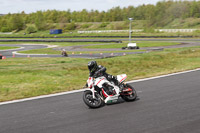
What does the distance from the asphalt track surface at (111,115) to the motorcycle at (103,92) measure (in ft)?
0.76

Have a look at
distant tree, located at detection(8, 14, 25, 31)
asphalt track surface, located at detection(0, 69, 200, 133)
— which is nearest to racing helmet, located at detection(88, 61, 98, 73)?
asphalt track surface, located at detection(0, 69, 200, 133)

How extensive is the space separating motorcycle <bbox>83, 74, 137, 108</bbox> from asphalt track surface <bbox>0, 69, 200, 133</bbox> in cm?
23

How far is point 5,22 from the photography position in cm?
17000

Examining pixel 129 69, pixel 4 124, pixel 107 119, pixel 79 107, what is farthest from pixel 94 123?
pixel 129 69

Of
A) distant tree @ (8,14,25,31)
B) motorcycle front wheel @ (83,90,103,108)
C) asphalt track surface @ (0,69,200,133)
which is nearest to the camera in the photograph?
asphalt track surface @ (0,69,200,133)

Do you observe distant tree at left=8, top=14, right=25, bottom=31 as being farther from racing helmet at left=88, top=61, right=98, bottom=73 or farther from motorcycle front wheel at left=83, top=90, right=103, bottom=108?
motorcycle front wheel at left=83, top=90, right=103, bottom=108

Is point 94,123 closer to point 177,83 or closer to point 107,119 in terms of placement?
point 107,119

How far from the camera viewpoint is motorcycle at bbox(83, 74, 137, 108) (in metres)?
9.13

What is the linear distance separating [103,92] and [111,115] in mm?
1414

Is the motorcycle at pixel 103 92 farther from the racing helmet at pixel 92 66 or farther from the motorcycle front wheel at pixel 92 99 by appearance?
the racing helmet at pixel 92 66

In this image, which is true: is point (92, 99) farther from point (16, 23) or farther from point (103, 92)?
point (16, 23)

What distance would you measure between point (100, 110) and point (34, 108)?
2244 millimetres

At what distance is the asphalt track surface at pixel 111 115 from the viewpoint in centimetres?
698

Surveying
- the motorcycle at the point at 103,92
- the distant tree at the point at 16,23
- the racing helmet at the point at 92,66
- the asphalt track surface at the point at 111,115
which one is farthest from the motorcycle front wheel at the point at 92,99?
the distant tree at the point at 16,23
